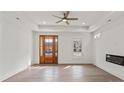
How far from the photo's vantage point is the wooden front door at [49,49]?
11109 mm

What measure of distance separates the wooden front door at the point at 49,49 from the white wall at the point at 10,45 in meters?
3.32

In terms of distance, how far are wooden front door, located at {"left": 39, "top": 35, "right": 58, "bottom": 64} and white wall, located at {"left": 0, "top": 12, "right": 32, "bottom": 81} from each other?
3.32 metres

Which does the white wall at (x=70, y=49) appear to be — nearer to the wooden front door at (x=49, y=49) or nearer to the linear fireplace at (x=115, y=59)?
the wooden front door at (x=49, y=49)

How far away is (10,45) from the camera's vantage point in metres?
6.17

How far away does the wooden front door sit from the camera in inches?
437

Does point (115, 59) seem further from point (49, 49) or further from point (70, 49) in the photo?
point (49, 49)

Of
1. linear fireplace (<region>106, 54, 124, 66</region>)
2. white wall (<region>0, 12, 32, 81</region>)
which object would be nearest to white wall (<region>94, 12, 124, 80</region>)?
linear fireplace (<region>106, 54, 124, 66</region>)

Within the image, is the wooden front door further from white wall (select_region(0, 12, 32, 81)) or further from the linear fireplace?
the linear fireplace

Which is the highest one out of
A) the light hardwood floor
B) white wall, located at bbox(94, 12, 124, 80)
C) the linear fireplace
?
white wall, located at bbox(94, 12, 124, 80)

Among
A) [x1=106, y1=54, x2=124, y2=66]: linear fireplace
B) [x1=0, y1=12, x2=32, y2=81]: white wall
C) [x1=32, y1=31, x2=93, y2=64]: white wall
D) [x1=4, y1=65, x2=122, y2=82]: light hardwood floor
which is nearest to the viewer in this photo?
[x1=0, y1=12, x2=32, y2=81]: white wall

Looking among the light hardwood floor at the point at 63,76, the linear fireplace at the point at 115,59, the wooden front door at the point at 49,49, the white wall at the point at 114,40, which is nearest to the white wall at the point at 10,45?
the light hardwood floor at the point at 63,76

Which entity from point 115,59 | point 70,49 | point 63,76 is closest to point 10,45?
point 63,76
